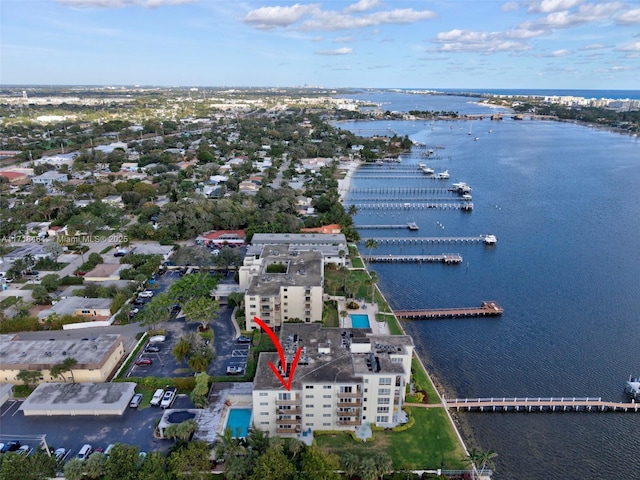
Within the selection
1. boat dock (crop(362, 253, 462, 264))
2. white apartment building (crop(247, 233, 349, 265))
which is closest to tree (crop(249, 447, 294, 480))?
white apartment building (crop(247, 233, 349, 265))

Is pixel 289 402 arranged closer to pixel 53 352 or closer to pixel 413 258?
pixel 53 352

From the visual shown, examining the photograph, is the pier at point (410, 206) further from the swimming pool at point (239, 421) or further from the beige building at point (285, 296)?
the swimming pool at point (239, 421)

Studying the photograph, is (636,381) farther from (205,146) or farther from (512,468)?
(205,146)

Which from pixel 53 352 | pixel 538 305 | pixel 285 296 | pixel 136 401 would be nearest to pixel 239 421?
pixel 136 401

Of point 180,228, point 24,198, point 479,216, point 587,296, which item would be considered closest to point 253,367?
point 180,228

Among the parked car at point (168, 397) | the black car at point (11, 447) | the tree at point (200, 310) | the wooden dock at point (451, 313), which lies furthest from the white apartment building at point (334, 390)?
the wooden dock at point (451, 313)

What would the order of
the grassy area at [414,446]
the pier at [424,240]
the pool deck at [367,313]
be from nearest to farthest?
the grassy area at [414,446] < the pool deck at [367,313] < the pier at [424,240]
